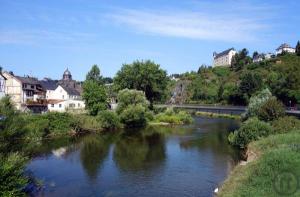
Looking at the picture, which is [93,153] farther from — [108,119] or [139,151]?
[108,119]

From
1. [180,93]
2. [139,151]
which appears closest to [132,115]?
[139,151]

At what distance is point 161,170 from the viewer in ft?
126

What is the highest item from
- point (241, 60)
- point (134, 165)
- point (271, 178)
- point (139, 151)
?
point (241, 60)

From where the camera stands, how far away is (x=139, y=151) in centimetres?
4978

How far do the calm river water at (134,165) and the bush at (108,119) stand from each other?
6943 millimetres

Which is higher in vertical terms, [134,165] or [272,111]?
[272,111]

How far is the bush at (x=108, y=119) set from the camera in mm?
70900

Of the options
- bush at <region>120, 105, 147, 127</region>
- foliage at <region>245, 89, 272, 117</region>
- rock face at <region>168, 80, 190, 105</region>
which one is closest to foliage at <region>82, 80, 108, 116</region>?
bush at <region>120, 105, 147, 127</region>

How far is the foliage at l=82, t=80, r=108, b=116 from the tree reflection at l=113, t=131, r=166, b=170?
13445 mm

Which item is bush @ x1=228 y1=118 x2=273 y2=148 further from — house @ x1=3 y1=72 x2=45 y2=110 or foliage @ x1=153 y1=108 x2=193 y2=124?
house @ x1=3 y1=72 x2=45 y2=110

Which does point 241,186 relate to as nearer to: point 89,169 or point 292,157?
point 292,157

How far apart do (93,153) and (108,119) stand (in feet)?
79.0

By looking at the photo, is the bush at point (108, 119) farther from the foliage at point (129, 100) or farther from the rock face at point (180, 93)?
the rock face at point (180, 93)

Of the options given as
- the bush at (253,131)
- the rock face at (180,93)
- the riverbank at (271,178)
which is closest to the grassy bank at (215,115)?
the rock face at (180,93)
